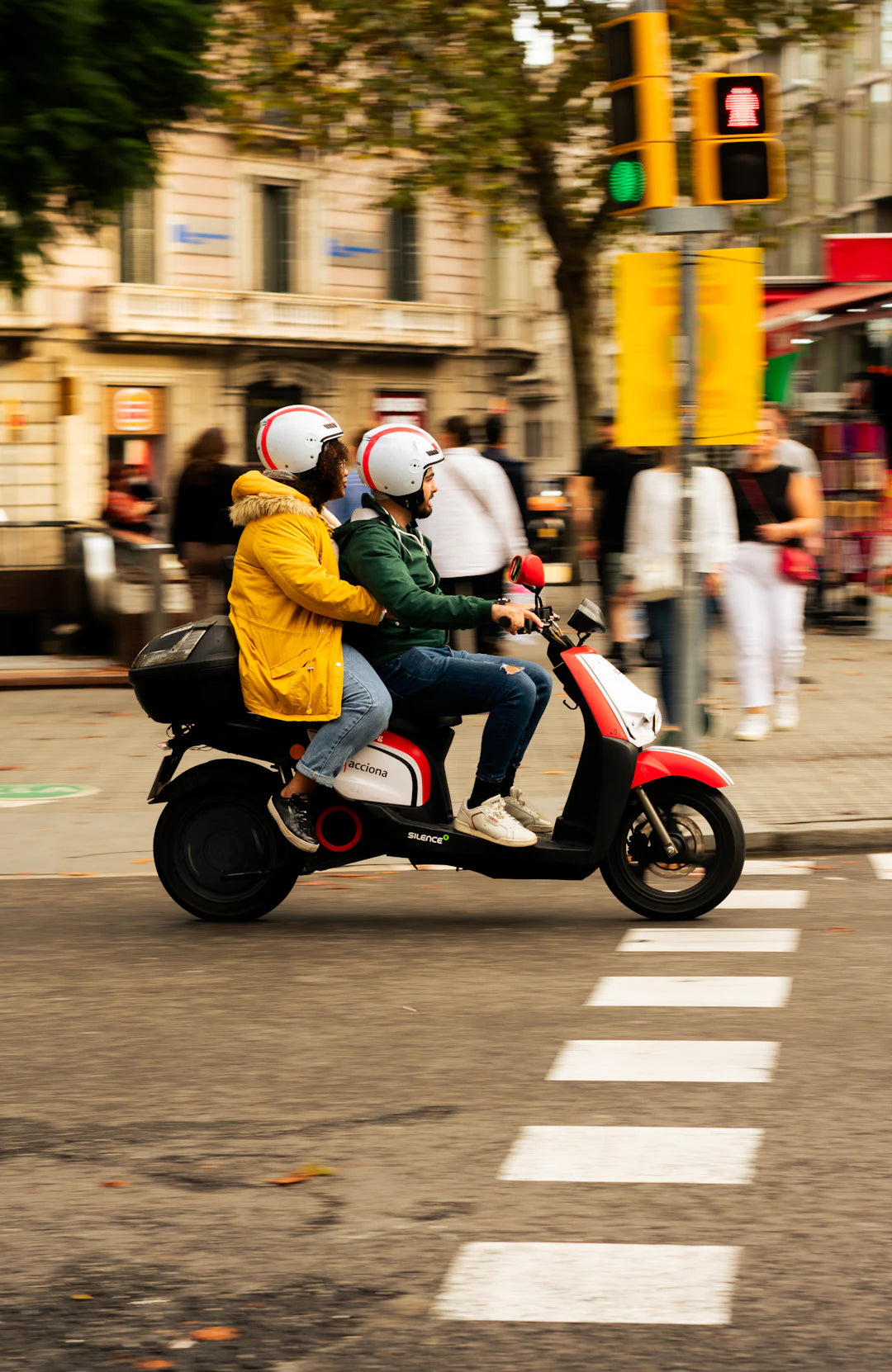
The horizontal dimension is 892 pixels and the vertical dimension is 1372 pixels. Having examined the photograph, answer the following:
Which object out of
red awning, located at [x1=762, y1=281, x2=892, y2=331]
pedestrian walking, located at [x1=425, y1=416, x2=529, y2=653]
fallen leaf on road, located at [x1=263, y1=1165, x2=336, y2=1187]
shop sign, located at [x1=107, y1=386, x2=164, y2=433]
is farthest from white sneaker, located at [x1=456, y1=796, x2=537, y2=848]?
shop sign, located at [x1=107, y1=386, x2=164, y2=433]

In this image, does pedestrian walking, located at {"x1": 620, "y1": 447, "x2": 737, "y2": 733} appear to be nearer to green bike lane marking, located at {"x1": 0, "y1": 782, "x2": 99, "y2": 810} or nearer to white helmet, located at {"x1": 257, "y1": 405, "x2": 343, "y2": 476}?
green bike lane marking, located at {"x1": 0, "y1": 782, "x2": 99, "y2": 810}

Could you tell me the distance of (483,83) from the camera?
20.7 meters

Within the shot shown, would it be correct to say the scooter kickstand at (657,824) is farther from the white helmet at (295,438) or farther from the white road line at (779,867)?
the white helmet at (295,438)

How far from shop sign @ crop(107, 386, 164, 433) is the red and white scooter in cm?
2809

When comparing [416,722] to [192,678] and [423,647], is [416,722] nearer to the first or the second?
[423,647]

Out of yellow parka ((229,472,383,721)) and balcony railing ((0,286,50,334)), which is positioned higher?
balcony railing ((0,286,50,334))

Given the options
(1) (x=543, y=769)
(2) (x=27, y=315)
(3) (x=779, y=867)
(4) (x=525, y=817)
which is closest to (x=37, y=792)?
(1) (x=543, y=769)

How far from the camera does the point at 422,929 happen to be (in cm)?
730

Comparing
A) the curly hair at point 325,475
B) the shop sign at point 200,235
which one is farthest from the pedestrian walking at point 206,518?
the shop sign at point 200,235

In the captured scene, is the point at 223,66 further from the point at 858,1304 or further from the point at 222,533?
the point at 858,1304

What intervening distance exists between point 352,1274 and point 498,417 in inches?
451

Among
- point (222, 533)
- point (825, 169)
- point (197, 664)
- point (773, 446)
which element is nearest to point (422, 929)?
point (197, 664)

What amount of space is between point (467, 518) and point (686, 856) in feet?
21.2

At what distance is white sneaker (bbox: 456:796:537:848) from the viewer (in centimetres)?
703
